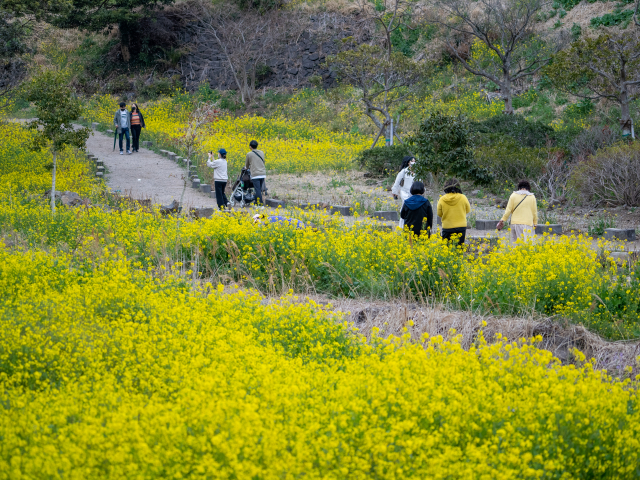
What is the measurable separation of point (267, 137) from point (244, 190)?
10962 millimetres

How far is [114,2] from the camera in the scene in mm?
32344

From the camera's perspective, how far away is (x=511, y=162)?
15266 mm

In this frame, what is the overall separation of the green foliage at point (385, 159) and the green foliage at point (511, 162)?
8.32 feet

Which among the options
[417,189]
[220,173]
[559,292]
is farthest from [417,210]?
[220,173]

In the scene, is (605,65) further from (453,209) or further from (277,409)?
(277,409)

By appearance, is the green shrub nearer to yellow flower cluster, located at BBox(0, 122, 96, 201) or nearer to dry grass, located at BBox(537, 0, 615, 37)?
yellow flower cluster, located at BBox(0, 122, 96, 201)

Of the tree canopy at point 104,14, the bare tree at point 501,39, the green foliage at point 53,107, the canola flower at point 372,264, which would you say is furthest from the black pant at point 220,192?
the tree canopy at point 104,14

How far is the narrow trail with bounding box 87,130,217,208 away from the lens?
14.9 metres

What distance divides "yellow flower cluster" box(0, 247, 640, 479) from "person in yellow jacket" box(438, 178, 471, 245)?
402 centimetres

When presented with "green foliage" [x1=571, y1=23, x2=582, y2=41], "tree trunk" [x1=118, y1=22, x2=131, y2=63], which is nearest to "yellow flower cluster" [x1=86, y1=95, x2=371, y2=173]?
"tree trunk" [x1=118, y1=22, x2=131, y2=63]

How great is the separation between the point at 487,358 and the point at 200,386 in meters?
1.93

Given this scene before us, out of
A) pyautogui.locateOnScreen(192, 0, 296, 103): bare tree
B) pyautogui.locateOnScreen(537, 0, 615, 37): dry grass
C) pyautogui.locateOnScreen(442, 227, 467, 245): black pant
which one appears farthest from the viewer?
pyautogui.locateOnScreen(192, 0, 296, 103): bare tree

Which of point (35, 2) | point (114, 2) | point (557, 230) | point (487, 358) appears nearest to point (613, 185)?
point (557, 230)

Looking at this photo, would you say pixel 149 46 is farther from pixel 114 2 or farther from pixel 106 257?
pixel 106 257
